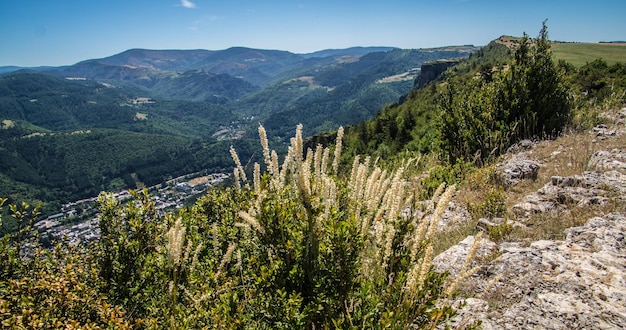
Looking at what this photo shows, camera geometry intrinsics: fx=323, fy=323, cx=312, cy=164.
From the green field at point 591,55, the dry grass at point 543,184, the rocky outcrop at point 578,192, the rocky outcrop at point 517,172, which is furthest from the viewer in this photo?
the green field at point 591,55

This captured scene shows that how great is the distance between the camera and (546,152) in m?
8.32

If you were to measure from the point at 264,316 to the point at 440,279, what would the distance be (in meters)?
1.61

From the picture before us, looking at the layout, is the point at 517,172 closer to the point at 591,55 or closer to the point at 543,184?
Answer: the point at 543,184

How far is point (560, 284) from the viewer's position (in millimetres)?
3172

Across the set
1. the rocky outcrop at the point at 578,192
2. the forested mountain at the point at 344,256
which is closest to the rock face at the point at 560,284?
the forested mountain at the point at 344,256

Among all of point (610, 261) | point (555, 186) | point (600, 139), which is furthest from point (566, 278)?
point (600, 139)

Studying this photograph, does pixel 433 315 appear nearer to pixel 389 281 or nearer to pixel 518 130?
pixel 389 281

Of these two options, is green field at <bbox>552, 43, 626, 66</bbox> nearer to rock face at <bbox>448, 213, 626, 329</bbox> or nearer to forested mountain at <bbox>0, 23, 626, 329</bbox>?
forested mountain at <bbox>0, 23, 626, 329</bbox>

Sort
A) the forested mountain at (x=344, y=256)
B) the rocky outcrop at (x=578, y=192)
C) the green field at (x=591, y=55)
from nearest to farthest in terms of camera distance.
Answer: the forested mountain at (x=344, y=256)
the rocky outcrop at (x=578, y=192)
the green field at (x=591, y=55)

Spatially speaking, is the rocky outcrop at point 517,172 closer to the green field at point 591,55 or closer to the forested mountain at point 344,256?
the forested mountain at point 344,256

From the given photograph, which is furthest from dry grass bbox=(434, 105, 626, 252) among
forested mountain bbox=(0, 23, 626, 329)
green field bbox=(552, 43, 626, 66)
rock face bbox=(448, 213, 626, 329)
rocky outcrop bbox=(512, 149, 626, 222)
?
green field bbox=(552, 43, 626, 66)

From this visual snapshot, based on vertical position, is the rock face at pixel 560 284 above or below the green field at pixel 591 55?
below

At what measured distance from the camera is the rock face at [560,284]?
2.84 meters

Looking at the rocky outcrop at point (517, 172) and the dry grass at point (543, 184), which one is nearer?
the dry grass at point (543, 184)
